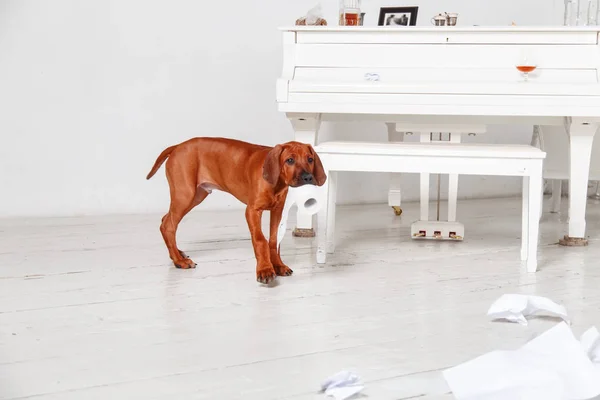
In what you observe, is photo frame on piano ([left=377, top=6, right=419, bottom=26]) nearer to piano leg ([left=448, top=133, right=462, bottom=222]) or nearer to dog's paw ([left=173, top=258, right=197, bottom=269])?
piano leg ([left=448, top=133, right=462, bottom=222])

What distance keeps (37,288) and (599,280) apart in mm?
1840

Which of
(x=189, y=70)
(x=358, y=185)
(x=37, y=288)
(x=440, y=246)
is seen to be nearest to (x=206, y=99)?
(x=189, y=70)

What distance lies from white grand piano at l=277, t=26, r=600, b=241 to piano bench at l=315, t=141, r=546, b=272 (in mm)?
363

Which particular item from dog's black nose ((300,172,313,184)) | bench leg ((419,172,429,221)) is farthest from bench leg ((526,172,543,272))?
dog's black nose ((300,172,313,184))

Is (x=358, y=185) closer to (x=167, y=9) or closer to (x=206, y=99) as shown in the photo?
(x=206, y=99)

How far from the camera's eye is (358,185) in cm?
475

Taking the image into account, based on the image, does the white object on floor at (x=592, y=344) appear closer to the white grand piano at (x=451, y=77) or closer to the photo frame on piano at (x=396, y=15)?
the white grand piano at (x=451, y=77)

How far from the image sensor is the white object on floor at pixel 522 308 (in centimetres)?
227

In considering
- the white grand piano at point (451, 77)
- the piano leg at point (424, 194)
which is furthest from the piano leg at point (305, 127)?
the piano leg at point (424, 194)

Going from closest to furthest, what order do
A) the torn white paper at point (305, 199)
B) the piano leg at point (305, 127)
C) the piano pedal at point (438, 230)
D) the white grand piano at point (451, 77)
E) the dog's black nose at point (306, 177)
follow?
the dog's black nose at point (306, 177) < the torn white paper at point (305, 199) < the white grand piano at point (451, 77) < the piano leg at point (305, 127) < the piano pedal at point (438, 230)

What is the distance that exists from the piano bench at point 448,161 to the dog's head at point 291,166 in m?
0.30

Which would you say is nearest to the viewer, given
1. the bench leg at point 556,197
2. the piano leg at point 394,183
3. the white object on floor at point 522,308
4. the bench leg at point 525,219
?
the white object on floor at point 522,308

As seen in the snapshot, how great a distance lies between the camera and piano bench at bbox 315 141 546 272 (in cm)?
284

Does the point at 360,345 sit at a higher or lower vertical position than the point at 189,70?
lower
